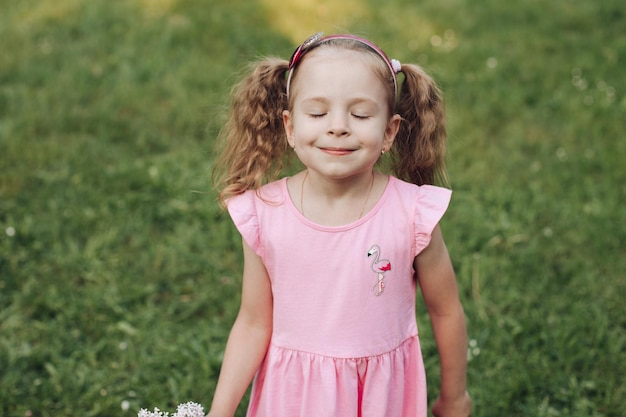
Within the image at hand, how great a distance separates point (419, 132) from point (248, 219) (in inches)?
19.9

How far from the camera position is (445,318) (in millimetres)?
1987

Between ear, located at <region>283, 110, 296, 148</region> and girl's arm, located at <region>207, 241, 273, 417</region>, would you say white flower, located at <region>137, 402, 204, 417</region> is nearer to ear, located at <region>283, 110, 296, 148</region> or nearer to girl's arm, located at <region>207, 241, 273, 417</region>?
girl's arm, located at <region>207, 241, 273, 417</region>

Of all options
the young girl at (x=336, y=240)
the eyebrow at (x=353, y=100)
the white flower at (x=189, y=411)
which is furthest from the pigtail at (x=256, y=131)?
the white flower at (x=189, y=411)

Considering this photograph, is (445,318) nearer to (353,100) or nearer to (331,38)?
(353,100)

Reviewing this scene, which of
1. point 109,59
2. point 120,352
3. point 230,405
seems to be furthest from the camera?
point 109,59

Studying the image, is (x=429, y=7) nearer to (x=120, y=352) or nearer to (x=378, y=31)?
(x=378, y=31)

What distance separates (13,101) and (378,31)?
247 cm

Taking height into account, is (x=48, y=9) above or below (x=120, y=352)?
above

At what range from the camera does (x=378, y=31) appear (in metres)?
5.45

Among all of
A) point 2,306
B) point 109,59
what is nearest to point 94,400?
point 2,306

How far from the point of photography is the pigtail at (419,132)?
196cm

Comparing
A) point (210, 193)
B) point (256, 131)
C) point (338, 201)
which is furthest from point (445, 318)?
point (210, 193)

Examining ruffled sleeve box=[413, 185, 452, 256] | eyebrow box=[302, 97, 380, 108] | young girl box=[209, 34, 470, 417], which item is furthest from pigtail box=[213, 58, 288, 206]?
ruffled sleeve box=[413, 185, 452, 256]

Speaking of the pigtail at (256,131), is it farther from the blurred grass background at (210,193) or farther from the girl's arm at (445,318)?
the girl's arm at (445,318)
